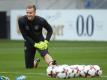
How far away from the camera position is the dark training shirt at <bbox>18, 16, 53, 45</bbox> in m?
17.5

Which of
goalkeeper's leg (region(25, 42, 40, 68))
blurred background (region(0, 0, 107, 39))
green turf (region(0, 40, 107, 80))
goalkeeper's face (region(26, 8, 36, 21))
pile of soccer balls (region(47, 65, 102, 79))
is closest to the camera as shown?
pile of soccer balls (region(47, 65, 102, 79))

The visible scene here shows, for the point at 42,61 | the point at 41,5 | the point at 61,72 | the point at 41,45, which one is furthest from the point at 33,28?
the point at 41,5

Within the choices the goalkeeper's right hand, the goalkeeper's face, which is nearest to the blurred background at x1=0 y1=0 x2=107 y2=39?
the goalkeeper's face

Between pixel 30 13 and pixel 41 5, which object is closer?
pixel 30 13

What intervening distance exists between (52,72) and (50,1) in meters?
32.3

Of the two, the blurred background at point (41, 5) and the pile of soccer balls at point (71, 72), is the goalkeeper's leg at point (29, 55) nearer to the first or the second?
the pile of soccer balls at point (71, 72)

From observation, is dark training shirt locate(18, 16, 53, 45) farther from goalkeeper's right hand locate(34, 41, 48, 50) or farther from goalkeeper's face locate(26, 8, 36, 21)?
goalkeeper's right hand locate(34, 41, 48, 50)

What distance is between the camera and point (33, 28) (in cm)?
1767

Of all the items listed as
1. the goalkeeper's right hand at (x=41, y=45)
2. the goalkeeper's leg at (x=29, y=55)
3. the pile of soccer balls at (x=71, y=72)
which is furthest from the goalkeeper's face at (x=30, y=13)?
the pile of soccer balls at (x=71, y=72)

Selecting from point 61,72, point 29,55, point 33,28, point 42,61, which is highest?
point 33,28

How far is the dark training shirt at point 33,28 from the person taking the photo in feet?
57.5

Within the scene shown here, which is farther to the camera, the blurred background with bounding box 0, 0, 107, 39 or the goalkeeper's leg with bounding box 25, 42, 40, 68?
the blurred background with bounding box 0, 0, 107, 39

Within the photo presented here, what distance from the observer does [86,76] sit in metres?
14.3

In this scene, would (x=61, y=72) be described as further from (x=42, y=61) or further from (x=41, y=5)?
(x=41, y=5)
